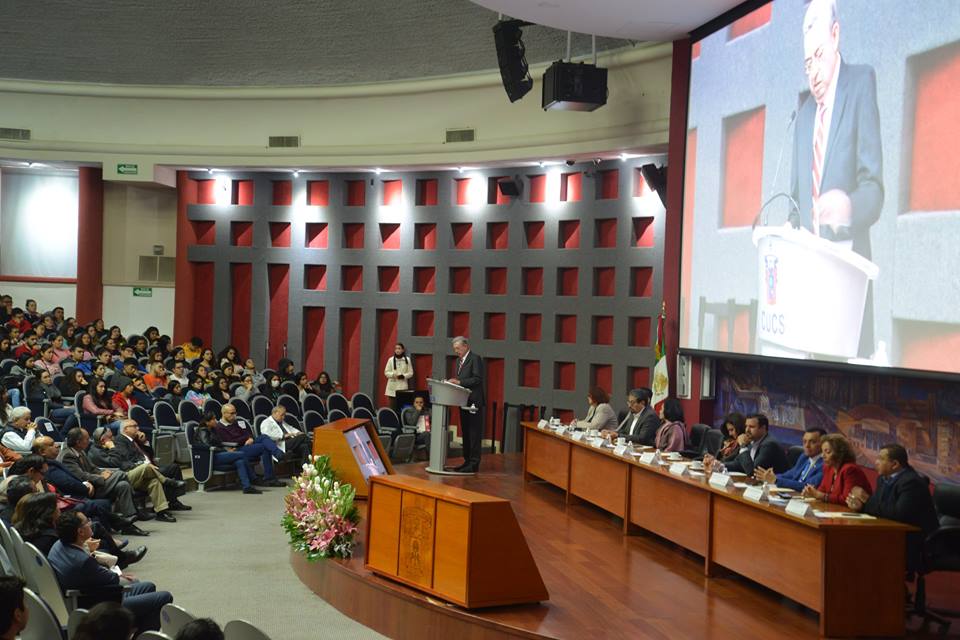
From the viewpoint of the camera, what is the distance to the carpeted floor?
5504 mm

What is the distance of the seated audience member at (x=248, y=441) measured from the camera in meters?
9.66

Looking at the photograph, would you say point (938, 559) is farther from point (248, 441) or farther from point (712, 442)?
point (248, 441)

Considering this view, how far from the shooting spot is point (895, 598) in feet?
14.8

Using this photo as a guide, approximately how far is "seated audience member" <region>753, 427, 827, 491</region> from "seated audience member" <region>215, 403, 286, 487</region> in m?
5.38

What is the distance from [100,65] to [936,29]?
37.5 ft

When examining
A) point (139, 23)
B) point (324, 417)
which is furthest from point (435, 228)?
point (139, 23)

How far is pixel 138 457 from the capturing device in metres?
8.13

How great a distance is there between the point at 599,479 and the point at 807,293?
197cm

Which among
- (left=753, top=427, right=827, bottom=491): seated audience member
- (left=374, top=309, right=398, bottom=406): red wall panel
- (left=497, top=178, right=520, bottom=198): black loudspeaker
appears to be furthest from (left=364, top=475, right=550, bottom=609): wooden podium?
(left=374, top=309, right=398, bottom=406): red wall panel

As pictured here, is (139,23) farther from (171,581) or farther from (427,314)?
(171,581)

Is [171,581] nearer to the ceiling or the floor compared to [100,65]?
nearer to the floor

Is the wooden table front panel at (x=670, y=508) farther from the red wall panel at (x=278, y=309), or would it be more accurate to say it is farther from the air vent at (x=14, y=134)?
the air vent at (x=14, y=134)

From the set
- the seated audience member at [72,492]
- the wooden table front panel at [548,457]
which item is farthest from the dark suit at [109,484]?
the wooden table front panel at [548,457]

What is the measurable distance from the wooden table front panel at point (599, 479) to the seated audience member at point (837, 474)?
164 cm
